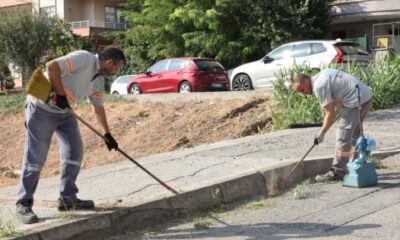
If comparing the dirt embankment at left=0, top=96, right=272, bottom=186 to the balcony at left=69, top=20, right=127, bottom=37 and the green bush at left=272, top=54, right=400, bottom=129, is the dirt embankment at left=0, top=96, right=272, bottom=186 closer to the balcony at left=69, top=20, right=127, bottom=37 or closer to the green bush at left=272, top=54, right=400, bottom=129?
the green bush at left=272, top=54, right=400, bottom=129

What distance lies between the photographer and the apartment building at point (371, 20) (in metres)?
30.2

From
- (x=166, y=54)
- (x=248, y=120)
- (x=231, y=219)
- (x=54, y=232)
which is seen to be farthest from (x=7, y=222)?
(x=166, y=54)

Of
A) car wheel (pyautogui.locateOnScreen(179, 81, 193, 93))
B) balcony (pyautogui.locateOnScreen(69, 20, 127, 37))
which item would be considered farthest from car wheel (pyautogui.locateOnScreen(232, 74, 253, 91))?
balcony (pyautogui.locateOnScreen(69, 20, 127, 37))

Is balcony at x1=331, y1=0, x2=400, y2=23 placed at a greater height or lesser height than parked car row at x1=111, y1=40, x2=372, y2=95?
greater

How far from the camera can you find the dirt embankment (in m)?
13.8

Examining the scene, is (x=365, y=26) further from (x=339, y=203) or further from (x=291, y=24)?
Answer: (x=339, y=203)

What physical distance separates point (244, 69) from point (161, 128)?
5.03m

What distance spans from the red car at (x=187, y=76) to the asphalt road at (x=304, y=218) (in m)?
12.5

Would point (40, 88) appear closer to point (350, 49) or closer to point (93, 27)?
point (350, 49)

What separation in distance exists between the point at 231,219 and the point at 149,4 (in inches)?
1119

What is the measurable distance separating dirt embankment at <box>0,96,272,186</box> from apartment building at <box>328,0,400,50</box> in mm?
16207

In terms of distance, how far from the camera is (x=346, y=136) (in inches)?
319

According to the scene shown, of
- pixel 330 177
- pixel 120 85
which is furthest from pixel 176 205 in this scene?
pixel 120 85

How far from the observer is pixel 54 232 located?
569 cm
